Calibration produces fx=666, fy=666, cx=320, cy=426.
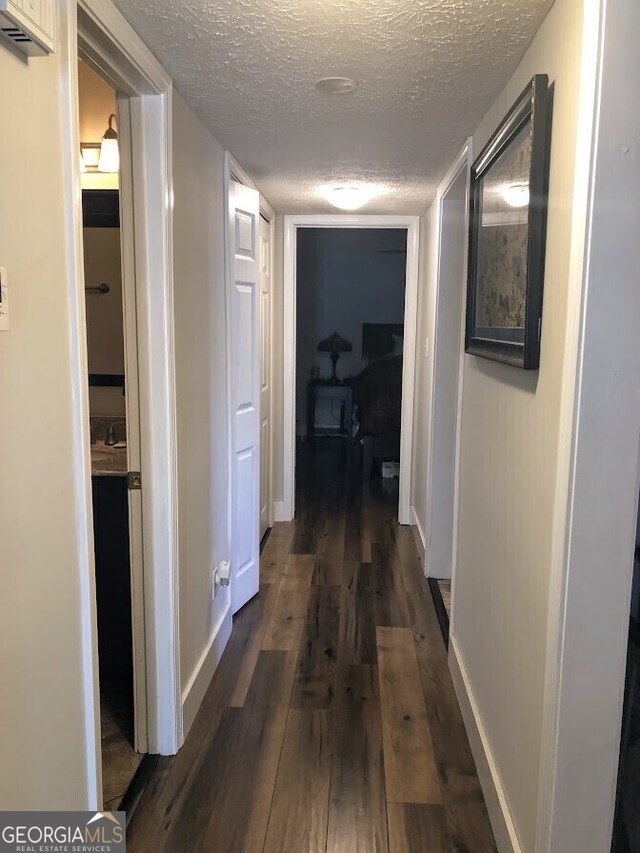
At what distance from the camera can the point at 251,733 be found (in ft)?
7.55

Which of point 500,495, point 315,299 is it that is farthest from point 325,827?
point 315,299

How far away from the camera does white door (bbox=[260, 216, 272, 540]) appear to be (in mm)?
4215

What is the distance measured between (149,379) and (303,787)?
1.33 m

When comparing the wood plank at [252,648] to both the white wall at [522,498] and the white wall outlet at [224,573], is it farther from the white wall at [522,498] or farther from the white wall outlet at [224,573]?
the white wall at [522,498]

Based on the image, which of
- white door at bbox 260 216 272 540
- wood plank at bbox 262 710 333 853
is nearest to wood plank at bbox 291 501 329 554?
white door at bbox 260 216 272 540

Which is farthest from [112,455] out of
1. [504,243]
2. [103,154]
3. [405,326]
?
[405,326]

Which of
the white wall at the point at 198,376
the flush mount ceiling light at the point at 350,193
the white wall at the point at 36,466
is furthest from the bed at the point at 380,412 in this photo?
the white wall at the point at 36,466

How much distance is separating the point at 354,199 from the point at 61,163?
96.4 inches

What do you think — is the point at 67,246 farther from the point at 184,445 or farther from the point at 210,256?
the point at 210,256

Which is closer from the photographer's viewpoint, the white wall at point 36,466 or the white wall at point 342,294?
the white wall at point 36,466

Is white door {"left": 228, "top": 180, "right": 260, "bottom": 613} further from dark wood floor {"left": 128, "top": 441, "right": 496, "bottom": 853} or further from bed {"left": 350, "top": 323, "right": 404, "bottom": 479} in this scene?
bed {"left": 350, "top": 323, "right": 404, "bottom": 479}

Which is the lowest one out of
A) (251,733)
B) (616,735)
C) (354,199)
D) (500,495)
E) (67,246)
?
(251,733)

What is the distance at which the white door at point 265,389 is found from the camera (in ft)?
13.8

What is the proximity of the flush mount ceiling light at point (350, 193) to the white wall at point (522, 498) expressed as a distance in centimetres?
114
